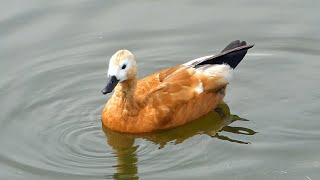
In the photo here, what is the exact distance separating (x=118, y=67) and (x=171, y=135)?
3.92 ft

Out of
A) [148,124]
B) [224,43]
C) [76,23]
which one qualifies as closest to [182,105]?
[148,124]

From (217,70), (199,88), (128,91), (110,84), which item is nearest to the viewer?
(110,84)

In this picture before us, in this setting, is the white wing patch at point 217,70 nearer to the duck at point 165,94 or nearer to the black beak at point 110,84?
the duck at point 165,94

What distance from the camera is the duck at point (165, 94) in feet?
32.6

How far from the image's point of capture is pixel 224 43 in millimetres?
11969

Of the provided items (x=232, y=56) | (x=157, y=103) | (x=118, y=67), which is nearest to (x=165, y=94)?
(x=157, y=103)

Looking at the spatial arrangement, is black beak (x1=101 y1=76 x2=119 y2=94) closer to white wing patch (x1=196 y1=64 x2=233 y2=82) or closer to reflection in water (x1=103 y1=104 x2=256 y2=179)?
reflection in water (x1=103 y1=104 x2=256 y2=179)

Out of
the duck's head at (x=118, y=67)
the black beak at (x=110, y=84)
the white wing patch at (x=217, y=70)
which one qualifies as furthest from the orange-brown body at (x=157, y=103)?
the black beak at (x=110, y=84)

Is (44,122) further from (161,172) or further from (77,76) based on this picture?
(161,172)

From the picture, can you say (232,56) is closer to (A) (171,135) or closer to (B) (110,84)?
(A) (171,135)

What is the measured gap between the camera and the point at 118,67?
9.49 m

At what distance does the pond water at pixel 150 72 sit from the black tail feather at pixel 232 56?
0.47 metres

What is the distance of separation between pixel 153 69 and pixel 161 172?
263 cm

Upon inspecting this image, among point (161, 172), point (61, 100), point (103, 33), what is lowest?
point (161, 172)
